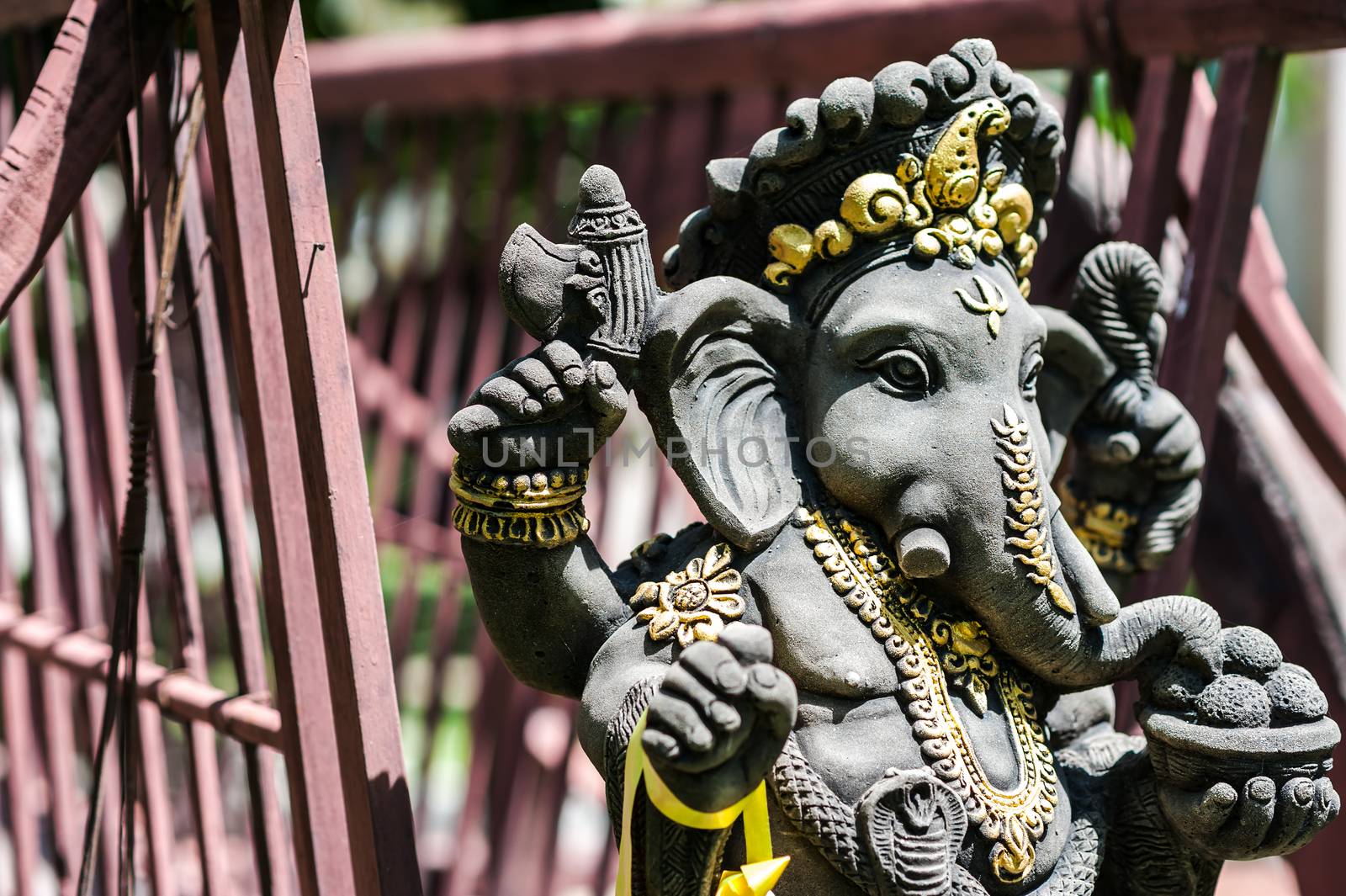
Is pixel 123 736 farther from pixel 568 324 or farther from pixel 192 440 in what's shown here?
pixel 192 440

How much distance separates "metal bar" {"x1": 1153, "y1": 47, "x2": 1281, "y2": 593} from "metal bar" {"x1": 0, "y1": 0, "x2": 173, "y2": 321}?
4.27 ft

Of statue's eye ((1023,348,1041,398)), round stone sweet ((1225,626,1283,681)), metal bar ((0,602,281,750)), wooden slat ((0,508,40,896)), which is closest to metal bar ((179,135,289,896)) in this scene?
metal bar ((0,602,281,750))

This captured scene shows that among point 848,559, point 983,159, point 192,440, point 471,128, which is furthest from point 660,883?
point 192,440

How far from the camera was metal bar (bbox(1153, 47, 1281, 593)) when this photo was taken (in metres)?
1.79

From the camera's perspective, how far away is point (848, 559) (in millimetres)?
1120

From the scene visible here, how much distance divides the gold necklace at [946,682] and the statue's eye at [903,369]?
0.39 feet

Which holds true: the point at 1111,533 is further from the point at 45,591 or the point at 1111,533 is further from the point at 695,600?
the point at 45,591

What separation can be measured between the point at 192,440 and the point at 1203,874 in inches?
133

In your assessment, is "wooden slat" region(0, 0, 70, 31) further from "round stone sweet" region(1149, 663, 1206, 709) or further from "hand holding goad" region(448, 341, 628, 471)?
"round stone sweet" region(1149, 663, 1206, 709)

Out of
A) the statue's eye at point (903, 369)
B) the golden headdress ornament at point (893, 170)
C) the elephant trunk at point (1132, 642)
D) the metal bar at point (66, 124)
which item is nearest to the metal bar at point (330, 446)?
the metal bar at point (66, 124)

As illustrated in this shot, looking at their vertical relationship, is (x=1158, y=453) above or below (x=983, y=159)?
below

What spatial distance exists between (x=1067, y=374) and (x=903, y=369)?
0.31 metres

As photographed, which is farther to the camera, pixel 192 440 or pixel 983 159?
pixel 192 440

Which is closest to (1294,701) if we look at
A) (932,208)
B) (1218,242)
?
(932,208)
